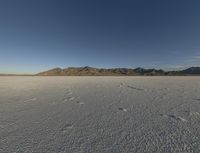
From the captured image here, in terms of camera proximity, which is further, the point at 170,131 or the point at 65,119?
the point at 65,119

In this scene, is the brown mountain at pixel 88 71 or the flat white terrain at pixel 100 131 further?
the brown mountain at pixel 88 71

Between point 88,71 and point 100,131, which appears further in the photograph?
point 88,71

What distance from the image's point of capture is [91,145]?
2709mm

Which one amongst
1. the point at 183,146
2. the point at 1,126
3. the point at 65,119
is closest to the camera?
the point at 183,146

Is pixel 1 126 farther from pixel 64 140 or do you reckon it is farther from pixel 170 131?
pixel 170 131

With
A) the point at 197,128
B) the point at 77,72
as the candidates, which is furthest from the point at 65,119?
the point at 77,72

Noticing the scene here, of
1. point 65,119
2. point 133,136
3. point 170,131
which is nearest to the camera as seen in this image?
point 133,136

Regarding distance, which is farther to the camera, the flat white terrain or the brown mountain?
the brown mountain

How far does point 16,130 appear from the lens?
3357 millimetres

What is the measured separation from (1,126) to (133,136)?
2775 millimetres

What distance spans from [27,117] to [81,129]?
66.7 inches

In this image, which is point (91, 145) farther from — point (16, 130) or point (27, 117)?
→ point (27, 117)

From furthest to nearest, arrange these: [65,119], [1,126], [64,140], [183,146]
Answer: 1. [65,119]
2. [1,126]
3. [64,140]
4. [183,146]

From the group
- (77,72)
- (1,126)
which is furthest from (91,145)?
(77,72)
